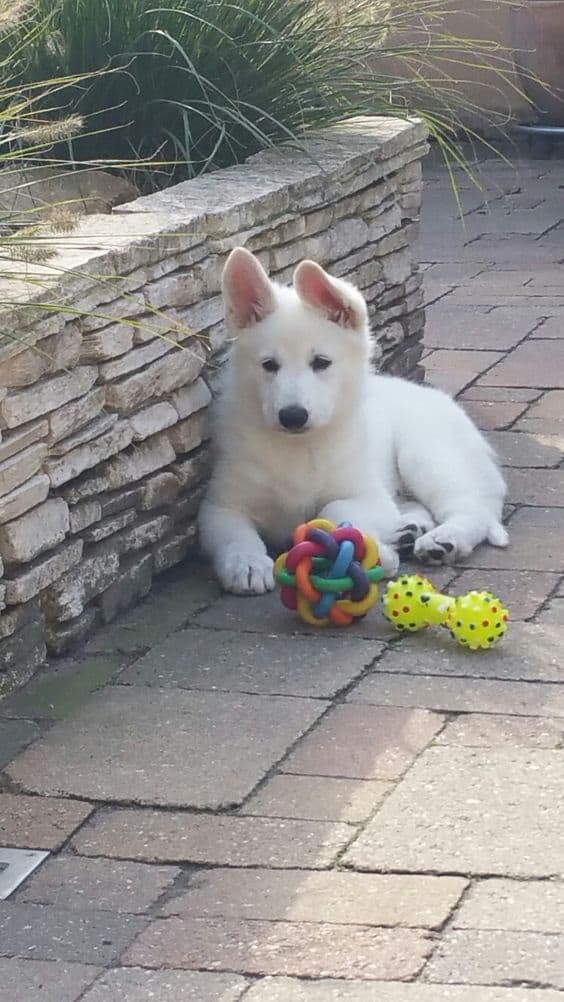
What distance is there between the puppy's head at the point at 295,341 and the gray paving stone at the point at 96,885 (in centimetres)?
159

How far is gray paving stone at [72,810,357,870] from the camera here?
300 cm

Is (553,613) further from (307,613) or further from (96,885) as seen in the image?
(96,885)

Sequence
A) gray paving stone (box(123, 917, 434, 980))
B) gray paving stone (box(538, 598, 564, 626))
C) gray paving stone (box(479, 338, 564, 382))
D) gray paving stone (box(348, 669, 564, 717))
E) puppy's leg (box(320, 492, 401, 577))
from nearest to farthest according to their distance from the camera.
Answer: gray paving stone (box(123, 917, 434, 980))
gray paving stone (box(348, 669, 564, 717))
gray paving stone (box(538, 598, 564, 626))
puppy's leg (box(320, 492, 401, 577))
gray paving stone (box(479, 338, 564, 382))

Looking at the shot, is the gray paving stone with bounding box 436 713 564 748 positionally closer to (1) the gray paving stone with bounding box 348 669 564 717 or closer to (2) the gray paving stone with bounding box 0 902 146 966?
(1) the gray paving stone with bounding box 348 669 564 717

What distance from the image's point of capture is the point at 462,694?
3670 mm

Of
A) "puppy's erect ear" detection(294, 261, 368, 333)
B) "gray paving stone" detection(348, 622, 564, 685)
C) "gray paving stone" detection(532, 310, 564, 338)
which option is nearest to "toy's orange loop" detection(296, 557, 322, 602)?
"gray paving stone" detection(348, 622, 564, 685)

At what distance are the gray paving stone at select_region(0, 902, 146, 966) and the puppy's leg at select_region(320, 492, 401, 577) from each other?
1746mm

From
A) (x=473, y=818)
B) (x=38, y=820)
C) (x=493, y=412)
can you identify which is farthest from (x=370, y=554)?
(x=493, y=412)

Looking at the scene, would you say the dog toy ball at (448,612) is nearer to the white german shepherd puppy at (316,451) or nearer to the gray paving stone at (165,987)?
the white german shepherd puppy at (316,451)

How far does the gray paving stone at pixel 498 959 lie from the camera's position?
2.56 meters

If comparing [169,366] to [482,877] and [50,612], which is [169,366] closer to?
[50,612]

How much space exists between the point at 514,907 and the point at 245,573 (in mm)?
1730

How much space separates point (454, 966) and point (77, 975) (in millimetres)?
607

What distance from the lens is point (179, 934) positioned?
2.76 meters
